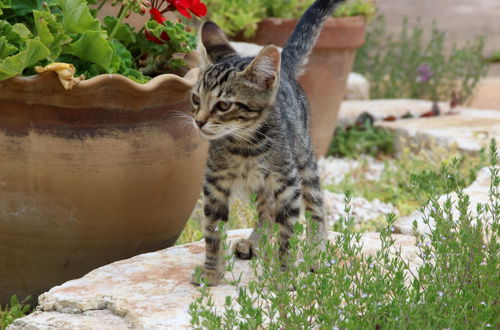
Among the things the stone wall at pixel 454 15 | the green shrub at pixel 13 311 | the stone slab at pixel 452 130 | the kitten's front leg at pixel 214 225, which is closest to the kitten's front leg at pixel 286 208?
the kitten's front leg at pixel 214 225

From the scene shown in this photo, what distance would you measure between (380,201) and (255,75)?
10.6 feet

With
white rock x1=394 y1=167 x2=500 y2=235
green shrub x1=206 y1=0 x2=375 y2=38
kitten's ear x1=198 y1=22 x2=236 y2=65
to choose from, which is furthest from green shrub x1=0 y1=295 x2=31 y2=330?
green shrub x1=206 y1=0 x2=375 y2=38

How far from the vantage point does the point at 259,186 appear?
3752mm

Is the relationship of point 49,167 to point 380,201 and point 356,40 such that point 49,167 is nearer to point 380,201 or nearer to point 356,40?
point 380,201

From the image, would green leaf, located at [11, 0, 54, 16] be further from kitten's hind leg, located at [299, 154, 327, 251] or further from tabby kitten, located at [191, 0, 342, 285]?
kitten's hind leg, located at [299, 154, 327, 251]

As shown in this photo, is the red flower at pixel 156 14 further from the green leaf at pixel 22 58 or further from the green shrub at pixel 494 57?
the green shrub at pixel 494 57

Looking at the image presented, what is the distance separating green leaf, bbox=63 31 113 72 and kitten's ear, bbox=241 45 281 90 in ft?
2.34

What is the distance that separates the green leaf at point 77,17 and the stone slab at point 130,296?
3.71 ft

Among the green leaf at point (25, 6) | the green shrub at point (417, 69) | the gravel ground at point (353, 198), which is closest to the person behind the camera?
the green leaf at point (25, 6)

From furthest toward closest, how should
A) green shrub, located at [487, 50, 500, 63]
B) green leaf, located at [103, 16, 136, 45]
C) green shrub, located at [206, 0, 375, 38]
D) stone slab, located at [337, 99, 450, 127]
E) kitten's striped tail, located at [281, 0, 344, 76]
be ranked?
green shrub, located at [487, 50, 500, 63] < stone slab, located at [337, 99, 450, 127] < green shrub, located at [206, 0, 375, 38] < kitten's striped tail, located at [281, 0, 344, 76] < green leaf, located at [103, 16, 136, 45]

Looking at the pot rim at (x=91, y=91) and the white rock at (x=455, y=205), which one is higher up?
the pot rim at (x=91, y=91)

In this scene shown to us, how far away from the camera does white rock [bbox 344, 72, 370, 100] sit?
30.9ft

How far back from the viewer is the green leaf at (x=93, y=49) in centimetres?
378

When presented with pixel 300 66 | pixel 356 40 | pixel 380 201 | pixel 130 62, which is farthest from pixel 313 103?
pixel 130 62
